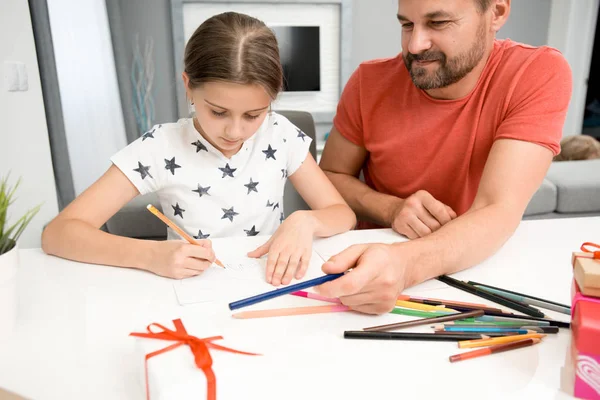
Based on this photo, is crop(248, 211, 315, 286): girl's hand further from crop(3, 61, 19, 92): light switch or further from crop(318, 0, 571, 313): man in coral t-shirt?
crop(3, 61, 19, 92): light switch

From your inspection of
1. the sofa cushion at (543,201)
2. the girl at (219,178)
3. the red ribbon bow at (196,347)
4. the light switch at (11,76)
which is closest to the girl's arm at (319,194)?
the girl at (219,178)

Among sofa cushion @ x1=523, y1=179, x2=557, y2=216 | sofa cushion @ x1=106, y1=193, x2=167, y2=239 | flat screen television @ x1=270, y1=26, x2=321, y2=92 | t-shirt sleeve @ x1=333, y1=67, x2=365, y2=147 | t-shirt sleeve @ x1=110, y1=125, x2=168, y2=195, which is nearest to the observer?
t-shirt sleeve @ x1=110, y1=125, x2=168, y2=195

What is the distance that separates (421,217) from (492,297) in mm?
347

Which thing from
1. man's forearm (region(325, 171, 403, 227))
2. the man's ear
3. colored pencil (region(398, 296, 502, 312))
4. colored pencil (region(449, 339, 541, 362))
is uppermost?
the man's ear

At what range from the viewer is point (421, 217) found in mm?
1103

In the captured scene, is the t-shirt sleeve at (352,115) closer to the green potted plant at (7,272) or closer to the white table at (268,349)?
the white table at (268,349)

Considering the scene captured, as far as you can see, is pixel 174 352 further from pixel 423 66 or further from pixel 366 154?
pixel 366 154

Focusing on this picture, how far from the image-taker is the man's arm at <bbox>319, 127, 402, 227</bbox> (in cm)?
135

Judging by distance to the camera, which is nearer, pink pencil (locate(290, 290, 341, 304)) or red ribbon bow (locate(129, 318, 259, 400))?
red ribbon bow (locate(129, 318, 259, 400))

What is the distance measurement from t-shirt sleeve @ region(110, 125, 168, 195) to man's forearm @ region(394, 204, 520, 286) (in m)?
0.59

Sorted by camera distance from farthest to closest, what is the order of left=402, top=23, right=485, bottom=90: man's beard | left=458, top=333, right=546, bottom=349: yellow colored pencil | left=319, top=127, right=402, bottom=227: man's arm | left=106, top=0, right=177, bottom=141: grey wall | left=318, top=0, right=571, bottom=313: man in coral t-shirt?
1. left=106, top=0, right=177, bottom=141: grey wall
2. left=319, top=127, right=402, bottom=227: man's arm
3. left=402, top=23, right=485, bottom=90: man's beard
4. left=318, top=0, right=571, bottom=313: man in coral t-shirt
5. left=458, top=333, right=546, bottom=349: yellow colored pencil

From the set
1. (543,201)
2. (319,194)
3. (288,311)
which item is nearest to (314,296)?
(288,311)

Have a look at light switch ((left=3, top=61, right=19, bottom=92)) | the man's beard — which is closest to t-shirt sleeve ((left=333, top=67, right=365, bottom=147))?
the man's beard

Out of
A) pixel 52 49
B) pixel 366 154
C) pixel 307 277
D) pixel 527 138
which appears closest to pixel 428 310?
pixel 307 277
